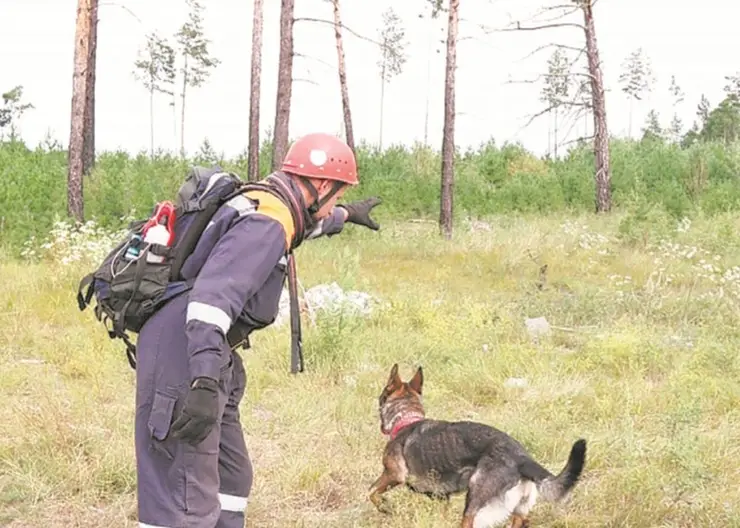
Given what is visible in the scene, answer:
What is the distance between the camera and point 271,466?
501 cm

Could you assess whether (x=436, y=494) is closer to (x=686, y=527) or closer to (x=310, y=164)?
(x=686, y=527)

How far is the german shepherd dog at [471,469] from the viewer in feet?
12.8

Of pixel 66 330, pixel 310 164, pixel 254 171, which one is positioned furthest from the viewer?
pixel 254 171

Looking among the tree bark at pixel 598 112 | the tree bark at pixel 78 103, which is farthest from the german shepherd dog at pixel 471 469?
the tree bark at pixel 598 112

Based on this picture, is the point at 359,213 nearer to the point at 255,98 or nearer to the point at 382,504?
the point at 382,504

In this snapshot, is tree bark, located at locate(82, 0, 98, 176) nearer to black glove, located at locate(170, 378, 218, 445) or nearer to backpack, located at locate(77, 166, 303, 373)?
backpack, located at locate(77, 166, 303, 373)

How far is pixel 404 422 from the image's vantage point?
15.1 feet

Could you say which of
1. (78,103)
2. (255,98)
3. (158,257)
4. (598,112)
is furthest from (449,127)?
(158,257)

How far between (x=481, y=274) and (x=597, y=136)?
20.6 feet

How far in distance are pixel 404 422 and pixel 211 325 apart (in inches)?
Result: 80.9

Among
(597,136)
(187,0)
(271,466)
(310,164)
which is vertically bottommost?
(271,466)

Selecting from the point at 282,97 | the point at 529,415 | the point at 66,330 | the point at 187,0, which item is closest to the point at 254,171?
the point at 282,97

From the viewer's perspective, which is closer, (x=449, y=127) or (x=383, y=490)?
(x=383, y=490)

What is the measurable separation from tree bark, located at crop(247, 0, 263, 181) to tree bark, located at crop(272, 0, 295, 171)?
3.57 meters
